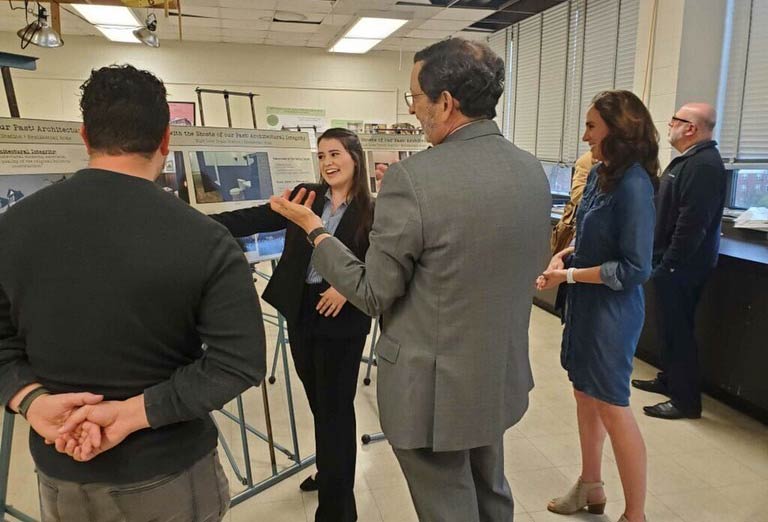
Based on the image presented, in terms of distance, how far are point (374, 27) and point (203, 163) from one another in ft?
15.7

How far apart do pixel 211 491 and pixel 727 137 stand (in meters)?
4.09

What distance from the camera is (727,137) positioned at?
3811mm

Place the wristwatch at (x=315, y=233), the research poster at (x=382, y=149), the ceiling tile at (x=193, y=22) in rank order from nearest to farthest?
the wristwatch at (x=315, y=233)
the research poster at (x=382, y=149)
the ceiling tile at (x=193, y=22)

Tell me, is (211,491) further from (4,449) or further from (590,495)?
(590,495)

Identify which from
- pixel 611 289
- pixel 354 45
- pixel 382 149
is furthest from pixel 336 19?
pixel 611 289

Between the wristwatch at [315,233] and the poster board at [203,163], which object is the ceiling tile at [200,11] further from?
the wristwatch at [315,233]

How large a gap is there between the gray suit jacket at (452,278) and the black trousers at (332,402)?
1.88 ft

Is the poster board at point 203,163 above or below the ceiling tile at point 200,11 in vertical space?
below

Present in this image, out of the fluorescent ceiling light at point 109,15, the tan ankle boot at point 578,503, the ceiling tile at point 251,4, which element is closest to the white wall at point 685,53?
the tan ankle boot at point 578,503

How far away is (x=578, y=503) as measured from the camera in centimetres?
210

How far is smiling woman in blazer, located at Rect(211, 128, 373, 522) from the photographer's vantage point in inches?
73.0

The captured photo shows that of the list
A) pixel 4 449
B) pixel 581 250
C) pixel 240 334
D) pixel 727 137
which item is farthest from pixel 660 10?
pixel 4 449

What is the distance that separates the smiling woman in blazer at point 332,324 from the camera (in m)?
1.86

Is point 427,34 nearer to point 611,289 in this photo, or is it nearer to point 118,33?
point 118,33
